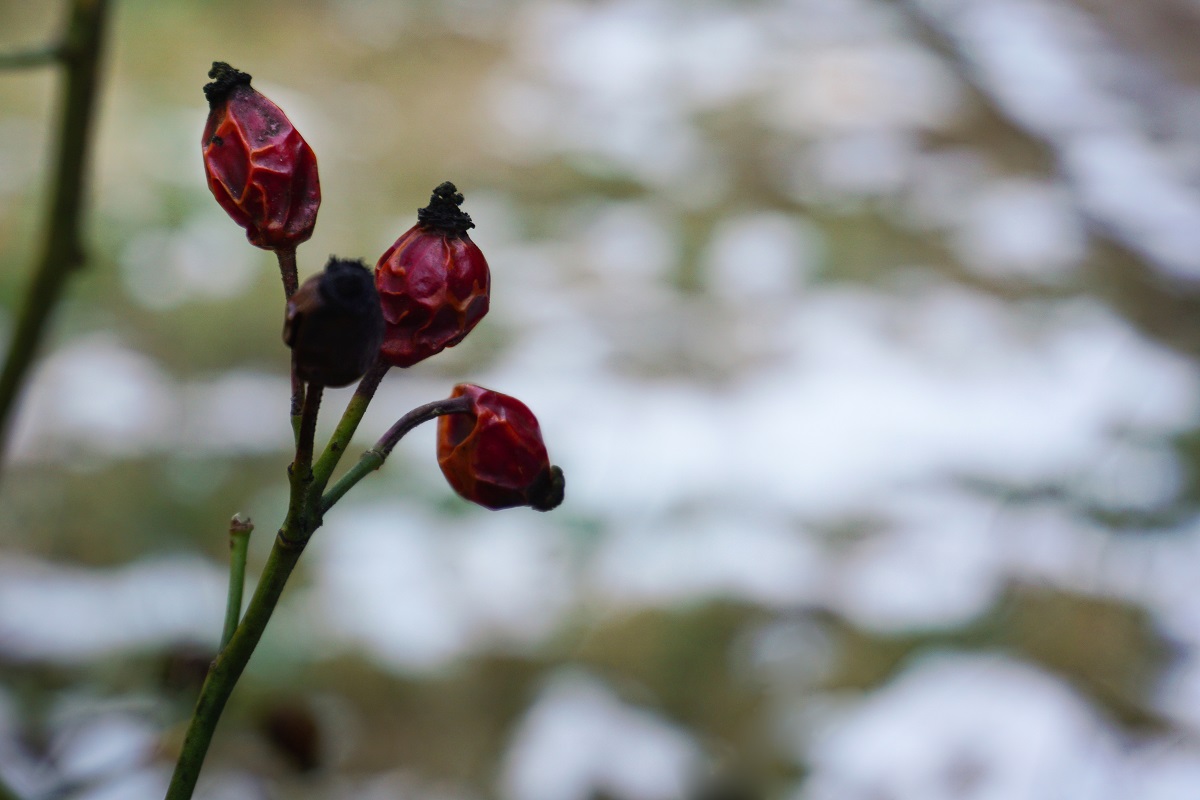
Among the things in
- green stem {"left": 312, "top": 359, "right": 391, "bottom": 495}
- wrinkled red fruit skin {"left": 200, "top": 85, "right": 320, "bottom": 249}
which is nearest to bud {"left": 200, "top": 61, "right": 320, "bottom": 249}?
wrinkled red fruit skin {"left": 200, "top": 85, "right": 320, "bottom": 249}

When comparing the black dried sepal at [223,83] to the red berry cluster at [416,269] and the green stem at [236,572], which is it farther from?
the green stem at [236,572]

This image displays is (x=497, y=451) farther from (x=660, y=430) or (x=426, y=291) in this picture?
(x=660, y=430)

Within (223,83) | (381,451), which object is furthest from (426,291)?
(223,83)

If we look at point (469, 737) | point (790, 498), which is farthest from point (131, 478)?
point (790, 498)

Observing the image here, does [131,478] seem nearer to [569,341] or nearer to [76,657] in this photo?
[76,657]

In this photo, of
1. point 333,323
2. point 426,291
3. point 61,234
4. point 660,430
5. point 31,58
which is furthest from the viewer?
point 660,430

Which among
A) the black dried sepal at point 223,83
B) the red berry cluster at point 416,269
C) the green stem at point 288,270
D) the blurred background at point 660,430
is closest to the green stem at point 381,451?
the red berry cluster at point 416,269
